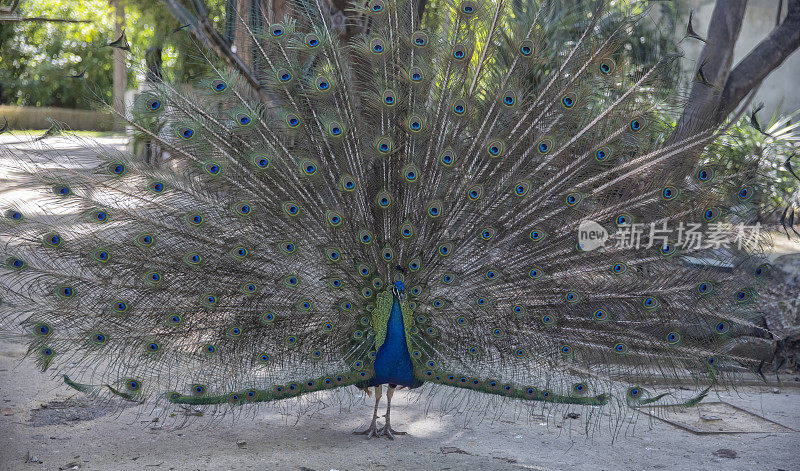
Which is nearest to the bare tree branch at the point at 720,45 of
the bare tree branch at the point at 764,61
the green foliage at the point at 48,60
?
the bare tree branch at the point at 764,61

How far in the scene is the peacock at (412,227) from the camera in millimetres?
4117

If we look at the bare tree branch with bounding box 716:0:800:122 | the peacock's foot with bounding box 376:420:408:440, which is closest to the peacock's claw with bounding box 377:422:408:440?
the peacock's foot with bounding box 376:420:408:440

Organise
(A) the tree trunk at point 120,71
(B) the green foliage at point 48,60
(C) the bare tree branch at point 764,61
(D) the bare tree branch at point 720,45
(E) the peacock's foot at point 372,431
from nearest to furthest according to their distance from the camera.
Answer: (A) the tree trunk at point 120,71 → (E) the peacock's foot at point 372,431 → (D) the bare tree branch at point 720,45 → (C) the bare tree branch at point 764,61 → (B) the green foliage at point 48,60

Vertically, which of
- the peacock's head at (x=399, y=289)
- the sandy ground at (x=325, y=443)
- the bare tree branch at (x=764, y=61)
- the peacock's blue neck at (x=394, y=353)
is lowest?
the sandy ground at (x=325, y=443)

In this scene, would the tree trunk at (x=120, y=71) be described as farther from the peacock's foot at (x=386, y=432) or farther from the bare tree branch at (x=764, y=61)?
the bare tree branch at (x=764, y=61)

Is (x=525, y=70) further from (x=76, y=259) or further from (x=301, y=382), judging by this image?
(x=76, y=259)

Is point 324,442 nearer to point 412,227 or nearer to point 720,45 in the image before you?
point 412,227

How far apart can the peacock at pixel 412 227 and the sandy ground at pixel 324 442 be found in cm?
38

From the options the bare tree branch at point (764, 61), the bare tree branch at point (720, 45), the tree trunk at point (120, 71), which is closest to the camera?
the tree trunk at point (120, 71)

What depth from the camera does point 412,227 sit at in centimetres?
429

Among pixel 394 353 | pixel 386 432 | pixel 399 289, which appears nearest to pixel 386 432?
pixel 386 432

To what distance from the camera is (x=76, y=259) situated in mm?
4082

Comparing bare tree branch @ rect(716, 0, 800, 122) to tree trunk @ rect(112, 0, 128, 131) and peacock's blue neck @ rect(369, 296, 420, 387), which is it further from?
tree trunk @ rect(112, 0, 128, 131)

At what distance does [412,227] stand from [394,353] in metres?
0.74
